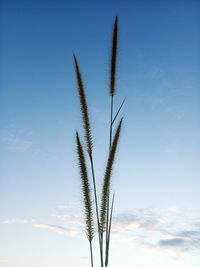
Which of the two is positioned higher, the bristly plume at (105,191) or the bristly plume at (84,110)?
the bristly plume at (84,110)

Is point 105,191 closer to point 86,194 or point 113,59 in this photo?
point 86,194

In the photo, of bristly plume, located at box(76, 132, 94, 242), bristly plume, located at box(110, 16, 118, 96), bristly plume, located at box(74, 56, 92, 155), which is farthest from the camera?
bristly plume, located at box(110, 16, 118, 96)

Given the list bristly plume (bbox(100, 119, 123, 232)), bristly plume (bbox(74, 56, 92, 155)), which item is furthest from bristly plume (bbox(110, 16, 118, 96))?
bristly plume (bbox(100, 119, 123, 232))

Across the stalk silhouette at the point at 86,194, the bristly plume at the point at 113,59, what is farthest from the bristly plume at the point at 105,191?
the bristly plume at the point at 113,59

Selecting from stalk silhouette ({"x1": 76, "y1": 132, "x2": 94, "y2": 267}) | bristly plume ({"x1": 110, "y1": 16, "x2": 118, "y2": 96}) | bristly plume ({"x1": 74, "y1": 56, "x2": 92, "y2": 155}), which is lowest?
stalk silhouette ({"x1": 76, "y1": 132, "x2": 94, "y2": 267})

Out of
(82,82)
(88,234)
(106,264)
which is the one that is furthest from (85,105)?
(106,264)

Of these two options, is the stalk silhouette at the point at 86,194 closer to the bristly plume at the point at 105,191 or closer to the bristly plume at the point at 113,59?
the bristly plume at the point at 105,191

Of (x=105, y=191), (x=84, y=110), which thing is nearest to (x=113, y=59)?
(x=84, y=110)

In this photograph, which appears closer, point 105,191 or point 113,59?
point 105,191

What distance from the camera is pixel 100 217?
365cm

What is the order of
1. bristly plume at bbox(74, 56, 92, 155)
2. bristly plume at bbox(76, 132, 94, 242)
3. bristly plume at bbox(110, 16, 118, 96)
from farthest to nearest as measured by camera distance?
bristly plume at bbox(110, 16, 118, 96) → bristly plume at bbox(74, 56, 92, 155) → bristly plume at bbox(76, 132, 94, 242)

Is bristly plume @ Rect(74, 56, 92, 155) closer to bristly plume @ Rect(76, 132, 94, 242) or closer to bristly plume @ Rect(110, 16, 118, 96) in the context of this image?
bristly plume @ Rect(76, 132, 94, 242)

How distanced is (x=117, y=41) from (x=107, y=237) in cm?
210

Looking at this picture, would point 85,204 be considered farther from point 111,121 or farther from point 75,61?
point 75,61
